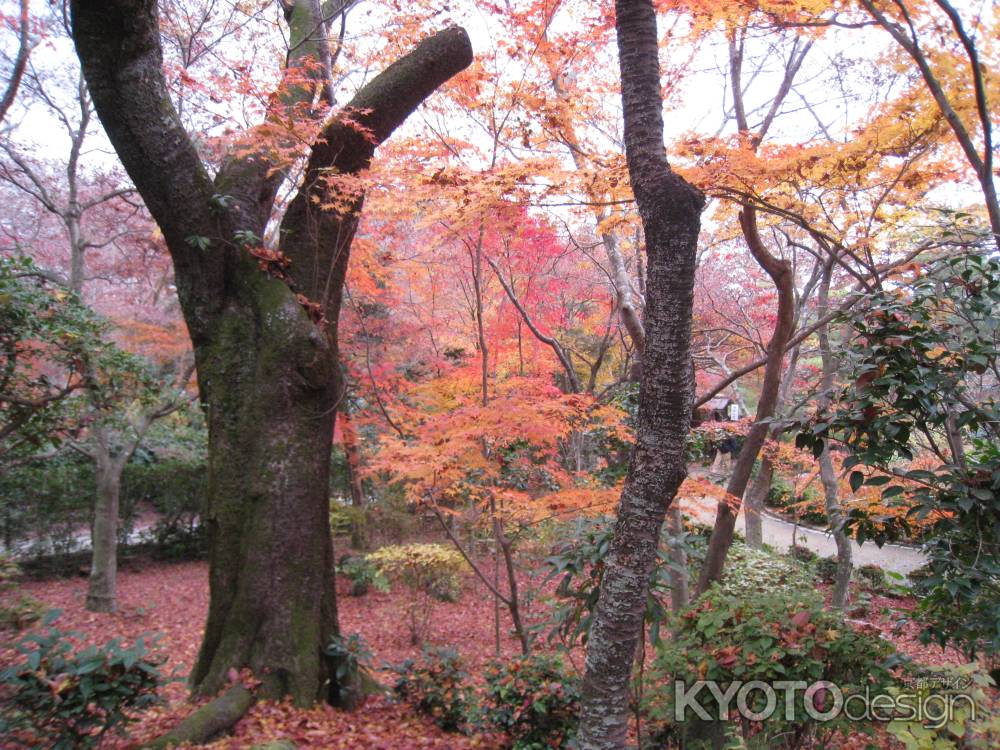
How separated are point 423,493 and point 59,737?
5185 millimetres

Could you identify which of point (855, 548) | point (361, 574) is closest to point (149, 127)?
point (361, 574)

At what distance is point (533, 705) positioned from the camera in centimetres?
361

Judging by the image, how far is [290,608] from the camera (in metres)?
3.95

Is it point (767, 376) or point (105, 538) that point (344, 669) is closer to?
point (767, 376)

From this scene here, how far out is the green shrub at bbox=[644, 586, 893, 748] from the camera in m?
3.15

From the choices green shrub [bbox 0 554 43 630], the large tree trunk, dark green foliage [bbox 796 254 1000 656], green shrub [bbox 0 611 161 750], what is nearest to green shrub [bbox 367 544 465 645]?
green shrub [bbox 0 554 43 630]

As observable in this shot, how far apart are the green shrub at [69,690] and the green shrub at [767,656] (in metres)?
2.86

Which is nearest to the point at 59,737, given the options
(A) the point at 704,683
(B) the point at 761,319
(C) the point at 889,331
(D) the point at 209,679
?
(D) the point at 209,679

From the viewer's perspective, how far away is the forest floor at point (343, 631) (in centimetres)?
349

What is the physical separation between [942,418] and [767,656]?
154cm

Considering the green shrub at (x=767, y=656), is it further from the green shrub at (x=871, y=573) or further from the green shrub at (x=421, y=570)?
the green shrub at (x=871, y=573)

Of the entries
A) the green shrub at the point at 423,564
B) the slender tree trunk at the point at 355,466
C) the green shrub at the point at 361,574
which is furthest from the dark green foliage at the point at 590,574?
the green shrub at the point at 361,574

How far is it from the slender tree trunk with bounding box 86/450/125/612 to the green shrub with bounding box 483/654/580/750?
22.3 ft

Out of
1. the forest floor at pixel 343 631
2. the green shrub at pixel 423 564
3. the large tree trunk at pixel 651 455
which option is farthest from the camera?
the green shrub at pixel 423 564
